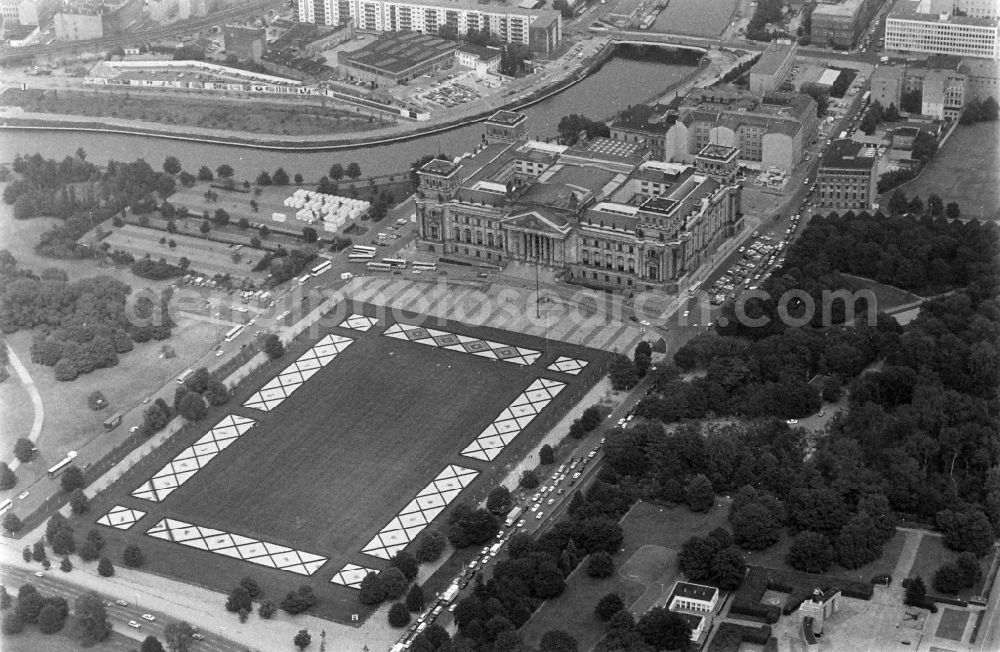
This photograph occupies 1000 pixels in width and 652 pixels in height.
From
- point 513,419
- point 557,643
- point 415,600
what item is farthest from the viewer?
point 513,419

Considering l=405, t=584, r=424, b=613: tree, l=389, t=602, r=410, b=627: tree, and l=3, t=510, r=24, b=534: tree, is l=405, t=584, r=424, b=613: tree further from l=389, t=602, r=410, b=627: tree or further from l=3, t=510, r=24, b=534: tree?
l=3, t=510, r=24, b=534: tree

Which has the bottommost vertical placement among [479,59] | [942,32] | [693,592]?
[693,592]

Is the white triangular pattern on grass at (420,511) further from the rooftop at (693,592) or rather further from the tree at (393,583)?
the rooftop at (693,592)

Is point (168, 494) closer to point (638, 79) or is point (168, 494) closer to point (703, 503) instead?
point (703, 503)

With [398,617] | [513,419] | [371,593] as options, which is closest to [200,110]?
[513,419]

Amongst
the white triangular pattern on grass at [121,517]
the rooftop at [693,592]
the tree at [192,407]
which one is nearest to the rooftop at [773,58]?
the tree at [192,407]

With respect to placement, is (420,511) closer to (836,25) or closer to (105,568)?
(105,568)

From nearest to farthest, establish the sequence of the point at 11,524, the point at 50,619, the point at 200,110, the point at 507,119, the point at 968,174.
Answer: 1. the point at 50,619
2. the point at 11,524
3. the point at 507,119
4. the point at 968,174
5. the point at 200,110
